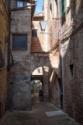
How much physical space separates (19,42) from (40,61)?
11.7 ft

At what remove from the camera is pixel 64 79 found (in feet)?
48.1

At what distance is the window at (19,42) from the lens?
56.0 ft

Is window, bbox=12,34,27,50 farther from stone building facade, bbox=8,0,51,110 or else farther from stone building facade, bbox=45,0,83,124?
stone building facade, bbox=45,0,83,124

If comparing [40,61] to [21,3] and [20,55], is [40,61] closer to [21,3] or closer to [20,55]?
[20,55]

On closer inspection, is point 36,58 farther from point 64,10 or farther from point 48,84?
point 64,10

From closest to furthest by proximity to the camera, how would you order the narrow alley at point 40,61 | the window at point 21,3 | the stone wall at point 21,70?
the narrow alley at point 40,61, the stone wall at point 21,70, the window at point 21,3

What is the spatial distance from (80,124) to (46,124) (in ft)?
5.16

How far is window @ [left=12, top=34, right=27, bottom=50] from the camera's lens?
1706cm

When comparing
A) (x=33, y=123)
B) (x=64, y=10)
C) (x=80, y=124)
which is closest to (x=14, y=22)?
(x=64, y=10)

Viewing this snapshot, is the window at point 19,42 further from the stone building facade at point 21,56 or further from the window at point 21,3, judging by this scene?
the window at point 21,3

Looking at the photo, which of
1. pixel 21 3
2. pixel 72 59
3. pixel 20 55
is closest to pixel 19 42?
pixel 20 55

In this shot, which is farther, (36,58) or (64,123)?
(36,58)

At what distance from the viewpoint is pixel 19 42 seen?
17156 mm

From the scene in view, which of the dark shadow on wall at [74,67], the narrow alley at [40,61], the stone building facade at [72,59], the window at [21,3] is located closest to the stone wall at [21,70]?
the narrow alley at [40,61]
